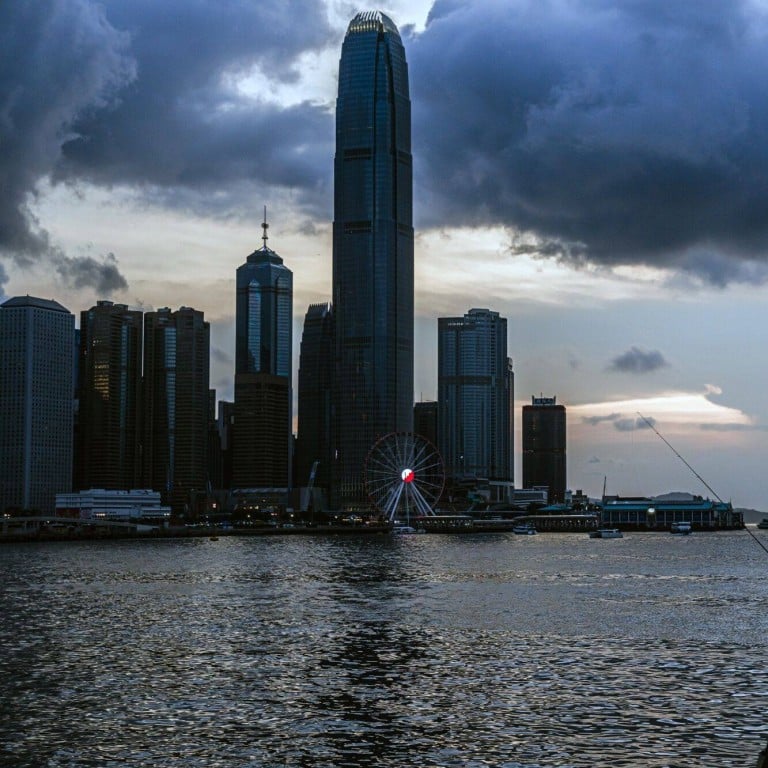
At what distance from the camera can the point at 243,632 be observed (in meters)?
75.6

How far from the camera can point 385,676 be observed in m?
57.2

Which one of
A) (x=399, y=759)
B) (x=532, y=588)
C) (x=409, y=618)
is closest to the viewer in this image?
(x=399, y=759)

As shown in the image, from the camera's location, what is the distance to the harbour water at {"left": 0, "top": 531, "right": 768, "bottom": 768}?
41656 mm

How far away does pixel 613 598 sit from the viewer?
328 ft

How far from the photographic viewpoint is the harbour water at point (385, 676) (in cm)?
4166

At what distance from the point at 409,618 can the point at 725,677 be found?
3225cm

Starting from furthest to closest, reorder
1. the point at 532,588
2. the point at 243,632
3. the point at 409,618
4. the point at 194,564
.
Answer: the point at 194,564 < the point at 532,588 < the point at 409,618 < the point at 243,632

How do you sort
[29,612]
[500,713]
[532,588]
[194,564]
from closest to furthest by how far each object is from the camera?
[500,713]
[29,612]
[532,588]
[194,564]

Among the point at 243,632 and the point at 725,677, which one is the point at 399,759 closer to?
the point at 725,677

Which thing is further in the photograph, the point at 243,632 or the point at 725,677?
the point at 243,632

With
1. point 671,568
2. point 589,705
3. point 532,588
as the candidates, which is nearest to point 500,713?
point 589,705

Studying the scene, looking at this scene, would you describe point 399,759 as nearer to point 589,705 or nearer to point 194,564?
point 589,705

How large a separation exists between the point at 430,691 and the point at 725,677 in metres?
14.5

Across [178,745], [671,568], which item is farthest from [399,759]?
[671,568]
